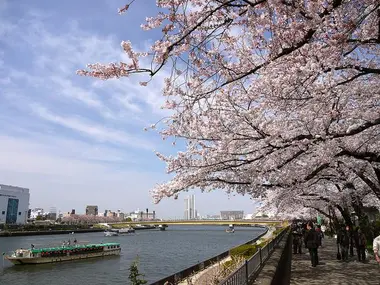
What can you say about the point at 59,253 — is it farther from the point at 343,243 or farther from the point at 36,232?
the point at 36,232

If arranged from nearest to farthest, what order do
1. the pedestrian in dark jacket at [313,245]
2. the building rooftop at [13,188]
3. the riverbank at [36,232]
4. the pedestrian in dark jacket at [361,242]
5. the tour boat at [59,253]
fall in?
the pedestrian in dark jacket at [313,245] < the pedestrian in dark jacket at [361,242] < the tour boat at [59,253] < the riverbank at [36,232] < the building rooftop at [13,188]

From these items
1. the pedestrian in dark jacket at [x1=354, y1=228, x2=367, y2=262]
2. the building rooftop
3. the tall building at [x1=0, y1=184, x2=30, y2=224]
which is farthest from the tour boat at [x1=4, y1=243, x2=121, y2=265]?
the building rooftop

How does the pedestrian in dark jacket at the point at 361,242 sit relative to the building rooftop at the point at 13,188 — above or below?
below

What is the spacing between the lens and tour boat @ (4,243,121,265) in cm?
3425

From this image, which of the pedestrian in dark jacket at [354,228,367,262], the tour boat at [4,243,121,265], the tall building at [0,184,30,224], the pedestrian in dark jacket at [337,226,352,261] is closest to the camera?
the pedestrian in dark jacket at [354,228,367,262]

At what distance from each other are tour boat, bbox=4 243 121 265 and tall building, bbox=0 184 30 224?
83.5 metres

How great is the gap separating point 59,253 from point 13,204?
310 feet

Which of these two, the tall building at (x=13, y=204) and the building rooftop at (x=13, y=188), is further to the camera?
the building rooftop at (x=13, y=188)

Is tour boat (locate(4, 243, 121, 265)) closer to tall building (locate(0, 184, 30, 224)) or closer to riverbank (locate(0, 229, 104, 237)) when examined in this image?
riverbank (locate(0, 229, 104, 237))

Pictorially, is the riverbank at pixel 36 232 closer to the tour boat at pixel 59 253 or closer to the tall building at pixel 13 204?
the tall building at pixel 13 204

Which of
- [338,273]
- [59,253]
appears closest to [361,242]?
[338,273]

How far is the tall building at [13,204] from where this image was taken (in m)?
112

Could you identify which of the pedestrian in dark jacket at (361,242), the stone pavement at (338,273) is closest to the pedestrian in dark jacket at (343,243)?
the stone pavement at (338,273)

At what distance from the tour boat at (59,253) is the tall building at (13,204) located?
83.5m
